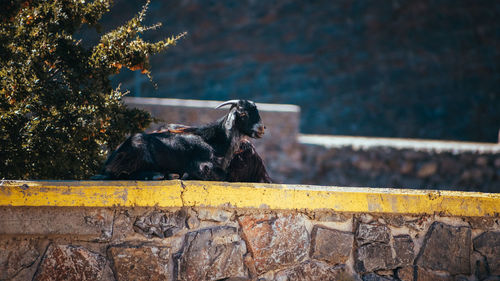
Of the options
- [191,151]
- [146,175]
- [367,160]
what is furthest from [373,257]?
[367,160]

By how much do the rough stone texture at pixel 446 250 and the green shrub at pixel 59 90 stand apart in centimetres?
256

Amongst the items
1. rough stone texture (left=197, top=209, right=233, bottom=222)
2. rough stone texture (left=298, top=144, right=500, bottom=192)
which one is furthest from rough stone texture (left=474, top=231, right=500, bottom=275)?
rough stone texture (left=298, top=144, right=500, bottom=192)

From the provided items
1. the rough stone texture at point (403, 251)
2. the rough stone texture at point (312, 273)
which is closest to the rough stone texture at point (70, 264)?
the rough stone texture at point (312, 273)

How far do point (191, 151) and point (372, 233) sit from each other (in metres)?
1.21

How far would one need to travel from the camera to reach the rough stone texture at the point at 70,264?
3.17 metres

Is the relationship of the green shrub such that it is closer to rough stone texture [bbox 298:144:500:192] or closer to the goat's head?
the goat's head

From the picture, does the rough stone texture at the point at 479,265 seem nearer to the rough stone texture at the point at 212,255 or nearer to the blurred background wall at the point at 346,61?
the rough stone texture at the point at 212,255

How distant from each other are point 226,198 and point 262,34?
58.7 ft

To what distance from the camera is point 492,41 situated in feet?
65.7

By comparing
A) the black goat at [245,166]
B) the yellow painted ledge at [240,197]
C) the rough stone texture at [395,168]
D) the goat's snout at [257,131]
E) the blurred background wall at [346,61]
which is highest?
the blurred background wall at [346,61]

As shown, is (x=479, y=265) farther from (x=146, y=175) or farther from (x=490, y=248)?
(x=146, y=175)

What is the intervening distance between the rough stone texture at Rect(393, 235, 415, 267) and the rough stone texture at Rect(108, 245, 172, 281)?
134 cm

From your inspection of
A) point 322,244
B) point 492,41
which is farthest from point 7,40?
point 492,41

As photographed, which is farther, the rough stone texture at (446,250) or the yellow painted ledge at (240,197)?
the rough stone texture at (446,250)
